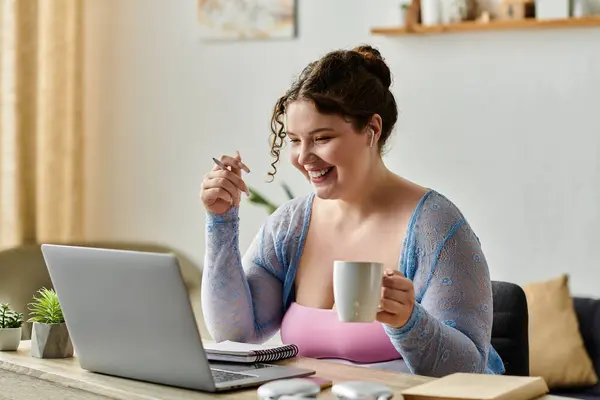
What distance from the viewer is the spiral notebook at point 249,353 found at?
1.56m

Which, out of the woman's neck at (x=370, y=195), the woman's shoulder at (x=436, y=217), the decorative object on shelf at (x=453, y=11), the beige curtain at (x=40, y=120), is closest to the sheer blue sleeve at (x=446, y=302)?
the woman's shoulder at (x=436, y=217)

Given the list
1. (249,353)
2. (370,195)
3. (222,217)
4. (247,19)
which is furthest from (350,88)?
(247,19)

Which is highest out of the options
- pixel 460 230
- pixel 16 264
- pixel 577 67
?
pixel 577 67

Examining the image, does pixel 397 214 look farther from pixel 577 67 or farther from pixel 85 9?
pixel 85 9

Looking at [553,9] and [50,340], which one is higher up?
[553,9]

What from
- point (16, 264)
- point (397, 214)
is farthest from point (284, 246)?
point (16, 264)

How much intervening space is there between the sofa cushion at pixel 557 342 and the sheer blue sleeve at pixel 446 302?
1189mm

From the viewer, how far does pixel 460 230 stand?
182cm

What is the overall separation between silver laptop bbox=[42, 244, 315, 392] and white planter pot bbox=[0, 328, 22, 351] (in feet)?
0.67

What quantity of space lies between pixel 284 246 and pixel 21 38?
241 centimetres

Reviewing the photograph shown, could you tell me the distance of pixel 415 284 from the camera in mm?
1804

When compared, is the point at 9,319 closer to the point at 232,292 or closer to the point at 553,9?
the point at 232,292

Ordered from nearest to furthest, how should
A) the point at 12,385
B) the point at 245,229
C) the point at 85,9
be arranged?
1. the point at 12,385
2. the point at 245,229
3. the point at 85,9

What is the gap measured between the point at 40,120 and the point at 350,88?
2520mm
